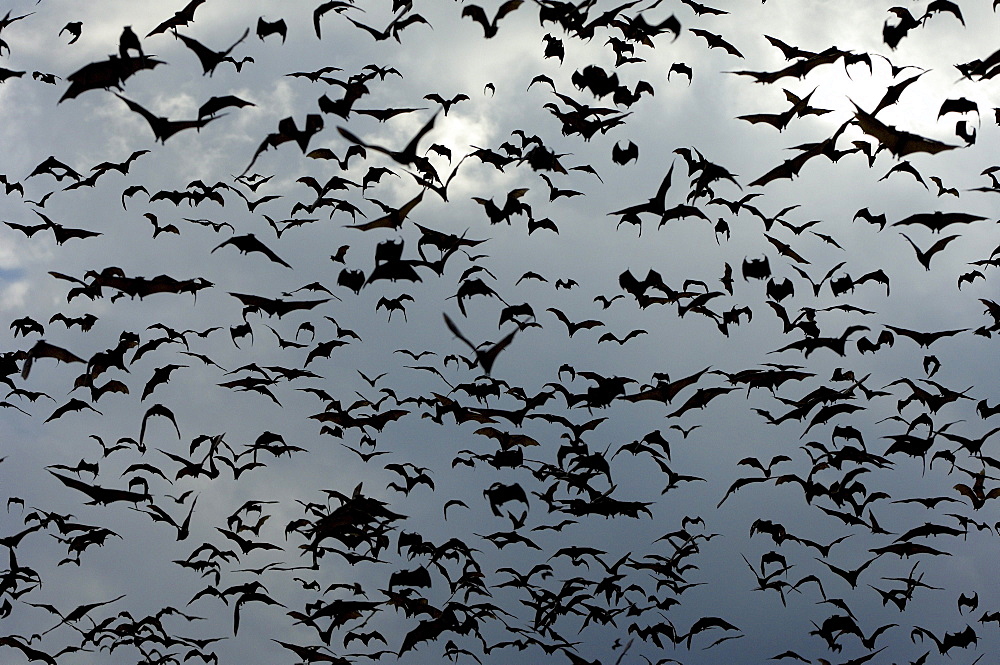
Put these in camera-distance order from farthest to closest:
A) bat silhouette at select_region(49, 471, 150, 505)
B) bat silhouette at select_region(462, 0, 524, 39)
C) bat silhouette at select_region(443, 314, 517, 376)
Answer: bat silhouette at select_region(462, 0, 524, 39) < bat silhouette at select_region(49, 471, 150, 505) < bat silhouette at select_region(443, 314, 517, 376)

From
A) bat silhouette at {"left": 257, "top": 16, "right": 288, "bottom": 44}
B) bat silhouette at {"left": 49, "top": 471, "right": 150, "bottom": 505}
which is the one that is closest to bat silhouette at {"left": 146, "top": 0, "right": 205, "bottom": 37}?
bat silhouette at {"left": 257, "top": 16, "right": 288, "bottom": 44}

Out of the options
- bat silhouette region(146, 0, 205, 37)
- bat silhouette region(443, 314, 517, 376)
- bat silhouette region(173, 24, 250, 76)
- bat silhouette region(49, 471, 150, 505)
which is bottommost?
bat silhouette region(443, 314, 517, 376)

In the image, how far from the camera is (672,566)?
102 ft

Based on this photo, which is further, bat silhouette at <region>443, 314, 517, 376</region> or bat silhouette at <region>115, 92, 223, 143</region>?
bat silhouette at <region>115, 92, 223, 143</region>

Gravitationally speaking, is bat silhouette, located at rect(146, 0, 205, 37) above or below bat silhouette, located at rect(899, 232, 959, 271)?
above

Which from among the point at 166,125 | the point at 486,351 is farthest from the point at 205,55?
the point at 486,351

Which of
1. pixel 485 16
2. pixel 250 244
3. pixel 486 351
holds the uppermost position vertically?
pixel 485 16

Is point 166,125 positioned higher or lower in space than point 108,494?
higher

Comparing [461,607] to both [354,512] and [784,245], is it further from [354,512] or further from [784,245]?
[784,245]

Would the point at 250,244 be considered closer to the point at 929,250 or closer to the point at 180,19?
the point at 180,19

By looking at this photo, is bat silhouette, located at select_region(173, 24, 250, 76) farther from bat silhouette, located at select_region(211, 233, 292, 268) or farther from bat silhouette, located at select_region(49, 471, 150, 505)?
bat silhouette, located at select_region(49, 471, 150, 505)

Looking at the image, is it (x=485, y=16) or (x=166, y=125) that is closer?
(x=166, y=125)

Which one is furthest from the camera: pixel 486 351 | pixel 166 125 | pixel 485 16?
pixel 485 16

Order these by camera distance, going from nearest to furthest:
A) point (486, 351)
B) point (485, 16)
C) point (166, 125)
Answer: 1. point (486, 351)
2. point (166, 125)
3. point (485, 16)
